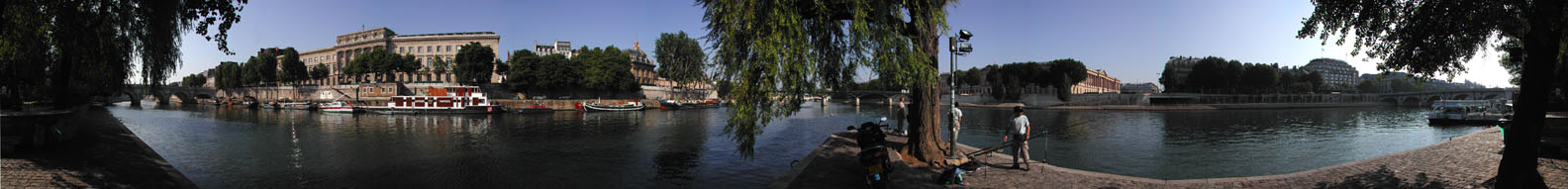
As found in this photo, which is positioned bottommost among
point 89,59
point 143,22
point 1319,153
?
point 1319,153

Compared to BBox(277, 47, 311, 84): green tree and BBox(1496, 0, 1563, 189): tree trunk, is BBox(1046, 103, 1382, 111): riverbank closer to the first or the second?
BBox(1496, 0, 1563, 189): tree trunk

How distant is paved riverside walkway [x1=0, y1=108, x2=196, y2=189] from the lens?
29.3 ft

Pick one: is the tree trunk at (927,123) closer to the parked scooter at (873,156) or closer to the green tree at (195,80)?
the parked scooter at (873,156)

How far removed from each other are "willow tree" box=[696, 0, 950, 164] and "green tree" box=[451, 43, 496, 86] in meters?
76.0

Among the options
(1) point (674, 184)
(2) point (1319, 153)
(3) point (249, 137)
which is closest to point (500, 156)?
(1) point (674, 184)

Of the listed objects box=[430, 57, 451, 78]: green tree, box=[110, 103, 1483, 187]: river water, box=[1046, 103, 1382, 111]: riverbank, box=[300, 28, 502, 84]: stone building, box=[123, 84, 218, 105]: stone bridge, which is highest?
box=[300, 28, 502, 84]: stone building

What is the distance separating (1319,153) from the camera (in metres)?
19.6

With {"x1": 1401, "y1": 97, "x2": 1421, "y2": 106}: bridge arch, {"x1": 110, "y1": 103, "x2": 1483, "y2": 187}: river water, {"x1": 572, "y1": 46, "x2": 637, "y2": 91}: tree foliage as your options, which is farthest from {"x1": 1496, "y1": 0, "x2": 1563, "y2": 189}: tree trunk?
{"x1": 1401, "y1": 97, "x2": 1421, "y2": 106}: bridge arch

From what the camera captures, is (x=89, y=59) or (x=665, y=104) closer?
(x=89, y=59)

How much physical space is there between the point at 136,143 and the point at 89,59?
5817 millimetres

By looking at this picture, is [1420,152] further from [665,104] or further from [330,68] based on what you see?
[330,68]

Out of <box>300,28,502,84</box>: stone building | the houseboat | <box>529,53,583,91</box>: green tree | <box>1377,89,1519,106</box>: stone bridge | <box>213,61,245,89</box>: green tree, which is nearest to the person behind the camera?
the houseboat

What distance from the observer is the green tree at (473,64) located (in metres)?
73.4

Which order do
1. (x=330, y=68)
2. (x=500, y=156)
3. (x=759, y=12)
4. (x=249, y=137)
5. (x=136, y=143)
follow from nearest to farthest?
(x=759, y=12), (x=136, y=143), (x=500, y=156), (x=249, y=137), (x=330, y=68)
